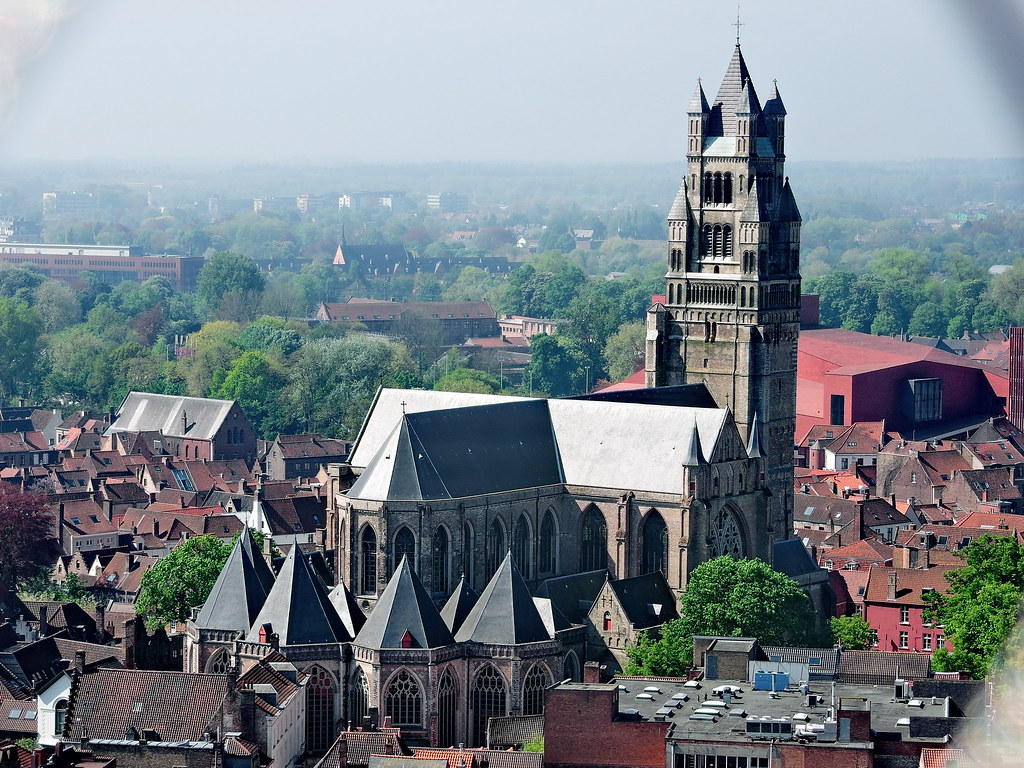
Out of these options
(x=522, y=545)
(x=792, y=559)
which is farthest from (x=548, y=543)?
(x=792, y=559)

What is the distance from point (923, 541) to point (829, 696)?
42.6 metres

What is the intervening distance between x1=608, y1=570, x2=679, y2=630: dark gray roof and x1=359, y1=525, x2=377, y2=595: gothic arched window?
833cm

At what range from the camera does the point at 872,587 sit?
323 feet

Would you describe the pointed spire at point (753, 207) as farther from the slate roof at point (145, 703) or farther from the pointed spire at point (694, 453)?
the slate roof at point (145, 703)

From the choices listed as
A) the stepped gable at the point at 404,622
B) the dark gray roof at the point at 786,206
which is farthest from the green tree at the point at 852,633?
the dark gray roof at the point at 786,206

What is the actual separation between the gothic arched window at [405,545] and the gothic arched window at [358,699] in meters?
7.49

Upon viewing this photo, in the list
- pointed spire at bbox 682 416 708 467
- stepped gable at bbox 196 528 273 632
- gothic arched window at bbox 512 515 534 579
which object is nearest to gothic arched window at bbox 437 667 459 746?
stepped gable at bbox 196 528 273 632

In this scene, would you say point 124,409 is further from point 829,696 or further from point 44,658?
point 829,696

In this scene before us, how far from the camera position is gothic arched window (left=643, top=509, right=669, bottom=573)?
9125 centimetres

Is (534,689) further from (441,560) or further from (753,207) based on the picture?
(753,207)

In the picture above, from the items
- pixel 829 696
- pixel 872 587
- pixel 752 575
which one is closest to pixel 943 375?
pixel 872 587

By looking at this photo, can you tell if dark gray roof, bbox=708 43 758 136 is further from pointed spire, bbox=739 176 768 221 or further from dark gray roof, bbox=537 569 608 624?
dark gray roof, bbox=537 569 608 624

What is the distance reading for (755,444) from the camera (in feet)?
321

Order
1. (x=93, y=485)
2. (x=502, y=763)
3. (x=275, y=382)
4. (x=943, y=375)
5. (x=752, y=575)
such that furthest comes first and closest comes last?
1. (x=275, y=382)
2. (x=943, y=375)
3. (x=93, y=485)
4. (x=752, y=575)
5. (x=502, y=763)
